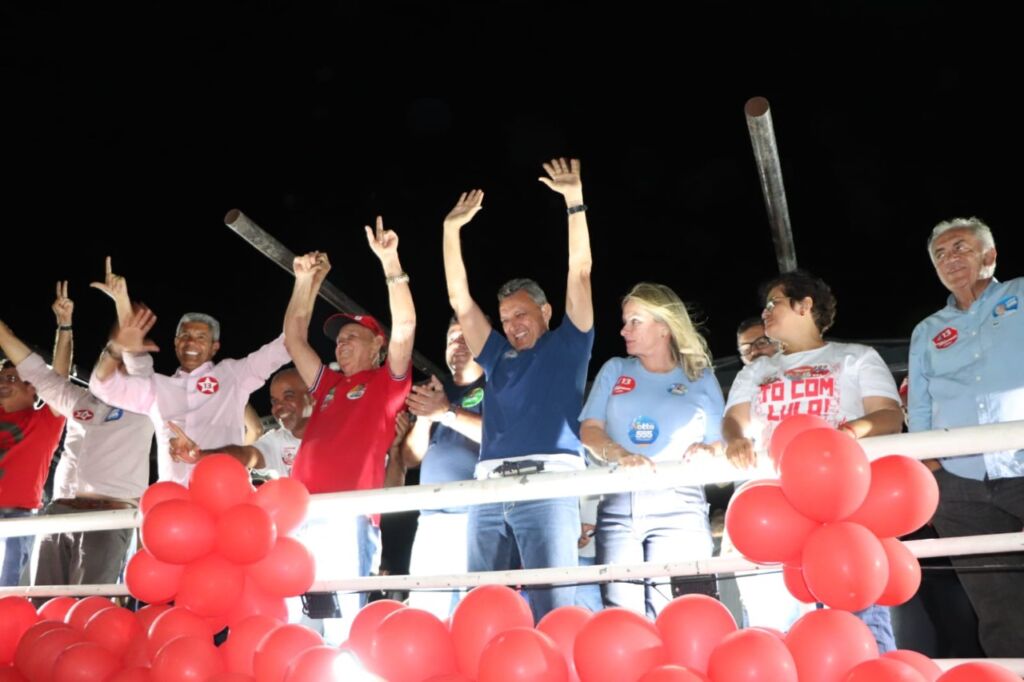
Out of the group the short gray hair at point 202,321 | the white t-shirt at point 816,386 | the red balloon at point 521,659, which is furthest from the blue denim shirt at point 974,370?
the short gray hair at point 202,321

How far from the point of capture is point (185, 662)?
1808 mm

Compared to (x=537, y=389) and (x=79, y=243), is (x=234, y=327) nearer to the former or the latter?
(x=79, y=243)

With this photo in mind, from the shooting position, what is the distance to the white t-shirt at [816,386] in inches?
90.5

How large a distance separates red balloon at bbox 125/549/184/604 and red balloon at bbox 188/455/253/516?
17 centimetres

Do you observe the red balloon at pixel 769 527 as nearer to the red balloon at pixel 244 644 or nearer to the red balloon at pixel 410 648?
the red balloon at pixel 410 648

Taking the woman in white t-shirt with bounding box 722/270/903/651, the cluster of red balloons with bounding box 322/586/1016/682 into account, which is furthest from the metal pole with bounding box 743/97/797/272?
the cluster of red balloons with bounding box 322/586/1016/682

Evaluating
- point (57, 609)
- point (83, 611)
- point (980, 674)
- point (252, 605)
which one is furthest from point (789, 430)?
point (57, 609)

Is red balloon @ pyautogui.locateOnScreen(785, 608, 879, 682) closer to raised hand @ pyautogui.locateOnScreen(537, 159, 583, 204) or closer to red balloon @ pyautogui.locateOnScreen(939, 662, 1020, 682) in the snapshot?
red balloon @ pyautogui.locateOnScreen(939, 662, 1020, 682)

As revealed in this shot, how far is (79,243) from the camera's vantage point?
7.62 metres

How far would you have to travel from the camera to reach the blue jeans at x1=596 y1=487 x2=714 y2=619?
2.32 metres

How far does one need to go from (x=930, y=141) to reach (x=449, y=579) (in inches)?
182

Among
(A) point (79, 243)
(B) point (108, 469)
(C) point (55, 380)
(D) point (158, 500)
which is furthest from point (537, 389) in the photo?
(A) point (79, 243)

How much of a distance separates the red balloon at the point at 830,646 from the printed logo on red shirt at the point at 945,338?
4.31 ft

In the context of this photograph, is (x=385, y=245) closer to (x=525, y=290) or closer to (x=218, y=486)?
(x=525, y=290)
